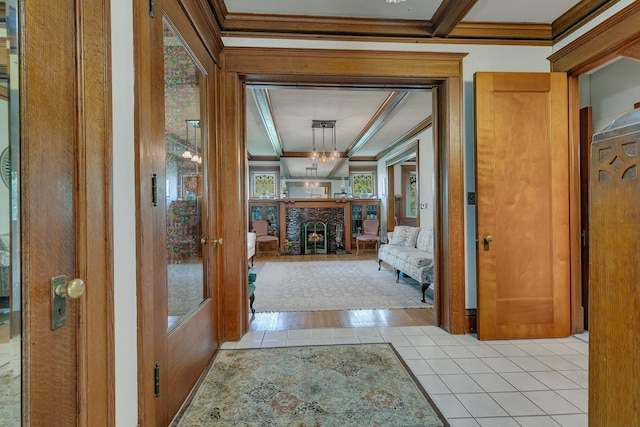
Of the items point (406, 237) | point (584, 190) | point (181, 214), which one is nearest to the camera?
point (181, 214)

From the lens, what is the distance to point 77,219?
2.79 feet

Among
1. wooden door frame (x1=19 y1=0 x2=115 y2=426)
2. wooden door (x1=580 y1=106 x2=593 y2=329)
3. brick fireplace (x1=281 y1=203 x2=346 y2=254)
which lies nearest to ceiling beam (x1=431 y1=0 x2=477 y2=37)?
wooden door (x1=580 y1=106 x2=593 y2=329)

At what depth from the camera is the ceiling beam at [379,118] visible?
3741mm

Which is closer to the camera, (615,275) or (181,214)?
(615,275)

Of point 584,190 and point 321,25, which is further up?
point 321,25

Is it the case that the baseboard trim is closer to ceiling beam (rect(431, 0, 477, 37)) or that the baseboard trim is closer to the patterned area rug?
ceiling beam (rect(431, 0, 477, 37))

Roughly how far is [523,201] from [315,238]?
18.0ft

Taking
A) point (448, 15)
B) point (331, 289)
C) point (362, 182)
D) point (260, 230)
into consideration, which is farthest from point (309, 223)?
point (448, 15)

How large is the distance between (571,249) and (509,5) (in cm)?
208

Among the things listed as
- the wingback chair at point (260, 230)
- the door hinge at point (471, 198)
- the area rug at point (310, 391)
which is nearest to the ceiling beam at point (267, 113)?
the wingback chair at point (260, 230)

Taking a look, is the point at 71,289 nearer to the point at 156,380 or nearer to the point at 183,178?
the point at 156,380

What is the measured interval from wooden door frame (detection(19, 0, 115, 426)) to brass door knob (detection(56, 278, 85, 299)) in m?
0.03

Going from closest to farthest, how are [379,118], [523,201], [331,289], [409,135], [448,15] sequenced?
1. [448,15]
2. [523,201]
3. [331,289]
4. [379,118]
5. [409,135]

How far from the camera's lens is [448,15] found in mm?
2152
